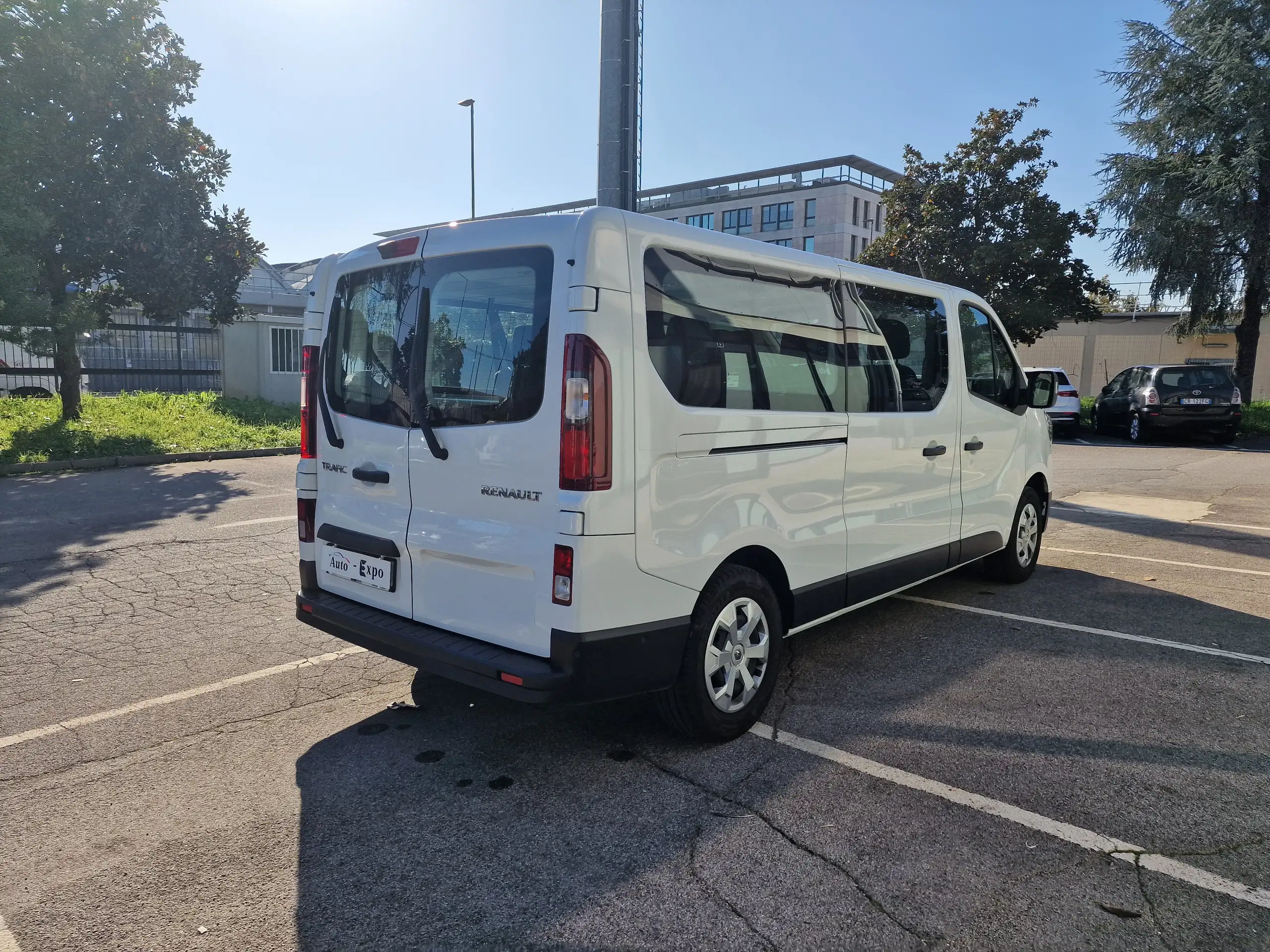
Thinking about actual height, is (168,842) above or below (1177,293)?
below

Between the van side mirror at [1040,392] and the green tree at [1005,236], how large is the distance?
16.5 m

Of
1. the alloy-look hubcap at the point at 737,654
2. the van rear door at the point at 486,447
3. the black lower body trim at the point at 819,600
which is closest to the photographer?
the van rear door at the point at 486,447

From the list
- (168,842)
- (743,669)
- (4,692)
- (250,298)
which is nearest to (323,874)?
(168,842)

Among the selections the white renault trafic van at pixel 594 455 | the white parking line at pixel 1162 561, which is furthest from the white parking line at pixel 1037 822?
the white parking line at pixel 1162 561

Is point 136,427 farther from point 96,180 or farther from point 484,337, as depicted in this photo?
point 484,337

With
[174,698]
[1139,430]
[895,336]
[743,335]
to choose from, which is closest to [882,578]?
[895,336]

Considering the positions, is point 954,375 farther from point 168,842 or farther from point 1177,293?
point 1177,293

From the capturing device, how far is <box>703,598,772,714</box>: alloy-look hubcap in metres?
3.69

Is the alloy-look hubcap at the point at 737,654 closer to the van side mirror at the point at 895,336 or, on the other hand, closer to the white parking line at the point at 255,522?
the van side mirror at the point at 895,336

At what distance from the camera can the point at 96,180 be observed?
1529cm

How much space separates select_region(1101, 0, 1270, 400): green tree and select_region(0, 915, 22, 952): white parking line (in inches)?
1114

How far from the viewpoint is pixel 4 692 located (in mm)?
4297

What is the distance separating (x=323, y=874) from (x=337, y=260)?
274cm

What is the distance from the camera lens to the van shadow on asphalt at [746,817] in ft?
8.39
